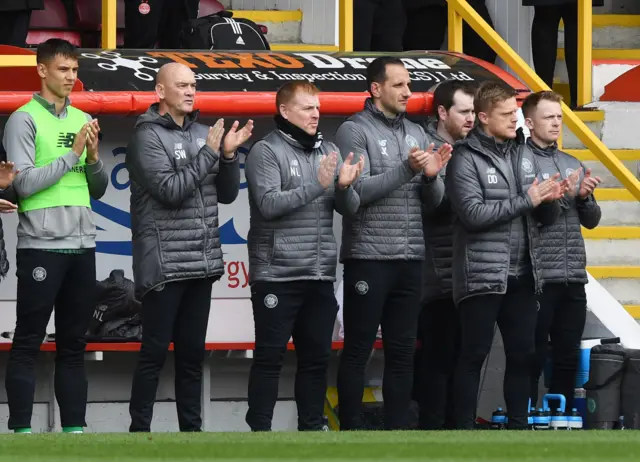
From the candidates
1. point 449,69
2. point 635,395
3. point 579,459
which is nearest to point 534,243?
point 635,395

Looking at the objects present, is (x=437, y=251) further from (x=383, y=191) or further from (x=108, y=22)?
(x=108, y=22)

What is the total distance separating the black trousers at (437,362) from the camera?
9.83 m

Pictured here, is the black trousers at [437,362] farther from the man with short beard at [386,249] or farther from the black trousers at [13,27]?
the black trousers at [13,27]

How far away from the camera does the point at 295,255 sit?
354 inches

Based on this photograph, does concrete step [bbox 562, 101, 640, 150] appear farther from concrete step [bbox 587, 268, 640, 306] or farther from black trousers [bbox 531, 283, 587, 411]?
black trousers [bbox 531, 283, 587, 411]

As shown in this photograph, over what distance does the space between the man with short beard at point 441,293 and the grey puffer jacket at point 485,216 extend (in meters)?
0.36

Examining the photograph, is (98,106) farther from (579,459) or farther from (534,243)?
(579,459)

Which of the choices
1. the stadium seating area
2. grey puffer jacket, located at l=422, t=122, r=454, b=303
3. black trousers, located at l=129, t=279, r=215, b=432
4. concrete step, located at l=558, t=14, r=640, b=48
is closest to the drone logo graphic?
grey puffer jacket, located at l=422, t=122, r=454, b=303

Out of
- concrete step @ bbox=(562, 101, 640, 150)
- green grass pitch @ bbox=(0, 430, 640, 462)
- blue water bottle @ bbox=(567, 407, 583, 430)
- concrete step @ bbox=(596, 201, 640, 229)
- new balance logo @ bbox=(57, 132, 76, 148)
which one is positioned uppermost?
concrete step @ bbox=(562, 101, 640, 150)

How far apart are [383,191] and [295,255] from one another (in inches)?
22.8

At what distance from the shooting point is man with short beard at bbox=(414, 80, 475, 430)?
9883mm

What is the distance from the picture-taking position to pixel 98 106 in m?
9.85

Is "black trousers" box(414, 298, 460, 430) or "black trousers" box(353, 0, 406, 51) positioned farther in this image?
"black trousers" box(353, 0, 406, 51)

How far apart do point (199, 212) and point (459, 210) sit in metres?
1.41
